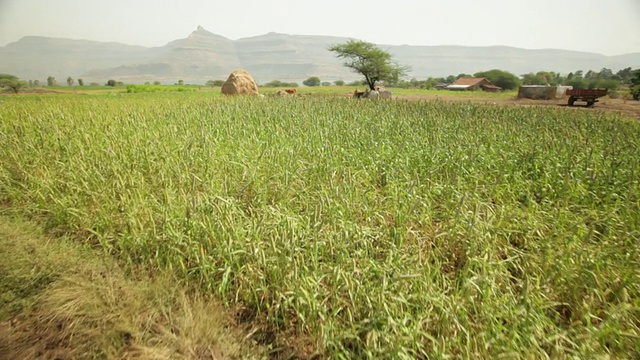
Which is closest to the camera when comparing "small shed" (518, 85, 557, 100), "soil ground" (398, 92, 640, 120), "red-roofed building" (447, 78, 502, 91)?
"soil ground" (398, 92, 640, 120)

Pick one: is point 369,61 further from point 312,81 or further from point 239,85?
point 312,81

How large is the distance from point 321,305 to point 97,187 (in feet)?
12.7

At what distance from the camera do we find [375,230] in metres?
3.11

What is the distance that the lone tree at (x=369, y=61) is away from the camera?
4122 centimetres

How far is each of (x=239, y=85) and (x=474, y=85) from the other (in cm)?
8309

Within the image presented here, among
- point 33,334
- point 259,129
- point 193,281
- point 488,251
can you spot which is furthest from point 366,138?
point 33,334

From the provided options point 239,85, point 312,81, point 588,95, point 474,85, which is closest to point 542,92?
point 588,95

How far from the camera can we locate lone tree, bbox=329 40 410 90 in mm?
41219

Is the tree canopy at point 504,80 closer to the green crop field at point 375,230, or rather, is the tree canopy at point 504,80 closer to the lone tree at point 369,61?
the lone tree at point 369,61

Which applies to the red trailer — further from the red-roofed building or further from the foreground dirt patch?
the red-roofed building

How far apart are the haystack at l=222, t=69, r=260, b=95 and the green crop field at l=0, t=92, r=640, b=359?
17.7 metres

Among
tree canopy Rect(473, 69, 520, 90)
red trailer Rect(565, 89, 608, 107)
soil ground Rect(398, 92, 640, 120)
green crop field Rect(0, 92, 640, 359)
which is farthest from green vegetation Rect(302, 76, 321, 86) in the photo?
green crop field Rect(0, 92, 640, 359)

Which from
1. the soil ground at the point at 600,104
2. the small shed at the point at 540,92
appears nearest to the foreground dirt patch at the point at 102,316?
the soil ground at the point at 600,104

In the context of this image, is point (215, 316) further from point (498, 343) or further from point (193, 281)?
point (498, 343)
